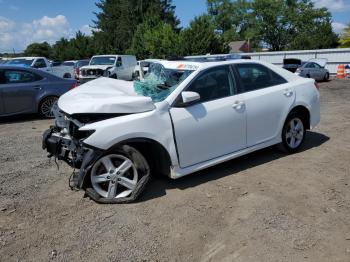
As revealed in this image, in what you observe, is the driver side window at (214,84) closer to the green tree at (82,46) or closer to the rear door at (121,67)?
the rear door at (121,67)

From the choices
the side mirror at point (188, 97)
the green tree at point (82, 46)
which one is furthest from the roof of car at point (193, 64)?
the green tree at point (82, 46)

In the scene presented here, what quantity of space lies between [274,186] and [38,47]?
83.6 metres

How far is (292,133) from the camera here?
6.07 m

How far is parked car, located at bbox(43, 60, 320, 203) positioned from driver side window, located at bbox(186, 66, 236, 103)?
1cm

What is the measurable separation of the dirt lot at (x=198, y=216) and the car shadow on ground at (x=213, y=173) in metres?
0.01

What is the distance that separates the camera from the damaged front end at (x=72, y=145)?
419cm

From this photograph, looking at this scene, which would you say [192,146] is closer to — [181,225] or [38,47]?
[181,225]

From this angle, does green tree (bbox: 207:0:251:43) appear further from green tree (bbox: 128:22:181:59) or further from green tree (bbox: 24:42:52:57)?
A: green tree (bbox: 128:22:181:59)

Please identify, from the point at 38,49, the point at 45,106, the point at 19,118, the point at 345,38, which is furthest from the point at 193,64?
the point at 38,49

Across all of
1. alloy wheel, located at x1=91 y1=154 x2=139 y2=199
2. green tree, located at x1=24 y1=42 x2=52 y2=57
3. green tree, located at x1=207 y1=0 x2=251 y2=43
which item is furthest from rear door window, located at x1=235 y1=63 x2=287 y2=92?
green tree, located at x1=24 y1=42 x2=52 y2=57

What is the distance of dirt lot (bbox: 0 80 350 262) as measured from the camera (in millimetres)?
3410

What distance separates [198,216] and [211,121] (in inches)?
51.9

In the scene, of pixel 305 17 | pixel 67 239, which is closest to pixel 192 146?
pixel 67 239

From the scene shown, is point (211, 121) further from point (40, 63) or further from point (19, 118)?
point (40, 63)
